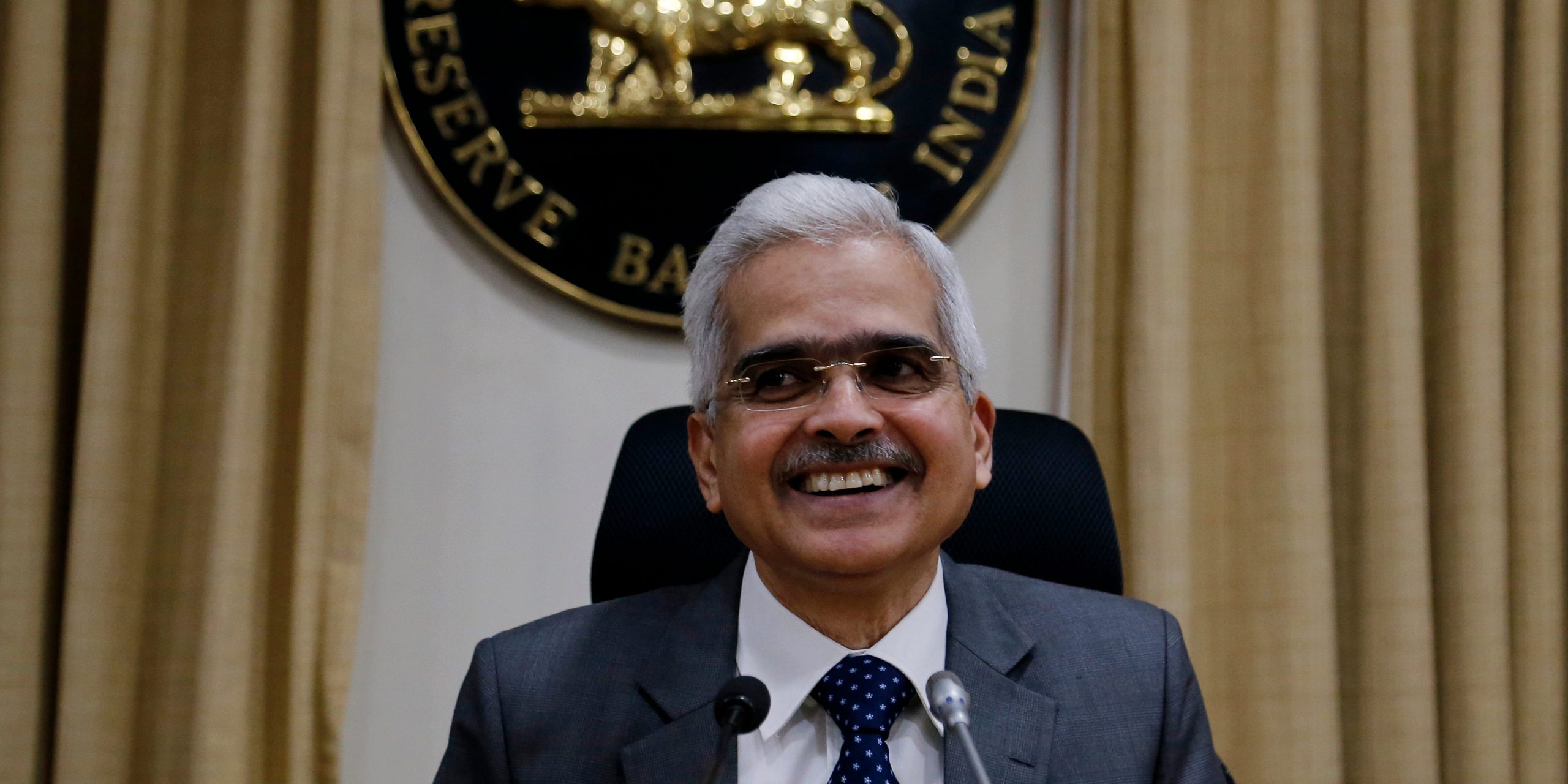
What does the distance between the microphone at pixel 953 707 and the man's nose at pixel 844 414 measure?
29cm

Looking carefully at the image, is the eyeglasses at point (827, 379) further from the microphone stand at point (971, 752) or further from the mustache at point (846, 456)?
the microphone stand at point (971, 752)

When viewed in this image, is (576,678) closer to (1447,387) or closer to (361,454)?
(361,454)

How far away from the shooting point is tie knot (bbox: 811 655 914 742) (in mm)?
1370

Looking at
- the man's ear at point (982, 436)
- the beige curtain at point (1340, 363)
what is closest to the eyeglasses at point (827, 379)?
the man's ear at point (982, 436)

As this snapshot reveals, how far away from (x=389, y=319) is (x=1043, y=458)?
5.02ft

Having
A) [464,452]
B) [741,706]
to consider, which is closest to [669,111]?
[464,452]

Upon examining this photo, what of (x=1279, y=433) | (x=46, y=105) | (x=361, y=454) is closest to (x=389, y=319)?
(x=361, y=454)

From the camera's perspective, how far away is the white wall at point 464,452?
2.60 metres

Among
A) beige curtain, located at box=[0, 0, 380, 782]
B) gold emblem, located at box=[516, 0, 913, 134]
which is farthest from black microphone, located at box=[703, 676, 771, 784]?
gold emblem, located at box=[516, 0, 913, 134]

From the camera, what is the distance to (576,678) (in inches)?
58.1

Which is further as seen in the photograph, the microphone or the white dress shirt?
the white dress shirt

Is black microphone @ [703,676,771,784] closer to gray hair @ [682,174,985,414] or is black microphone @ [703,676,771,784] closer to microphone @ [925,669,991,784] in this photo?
microphone @ [925,669,991,784]

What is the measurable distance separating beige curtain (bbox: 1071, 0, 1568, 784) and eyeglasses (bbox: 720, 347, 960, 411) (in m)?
1.16

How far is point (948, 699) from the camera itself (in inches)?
46.2
